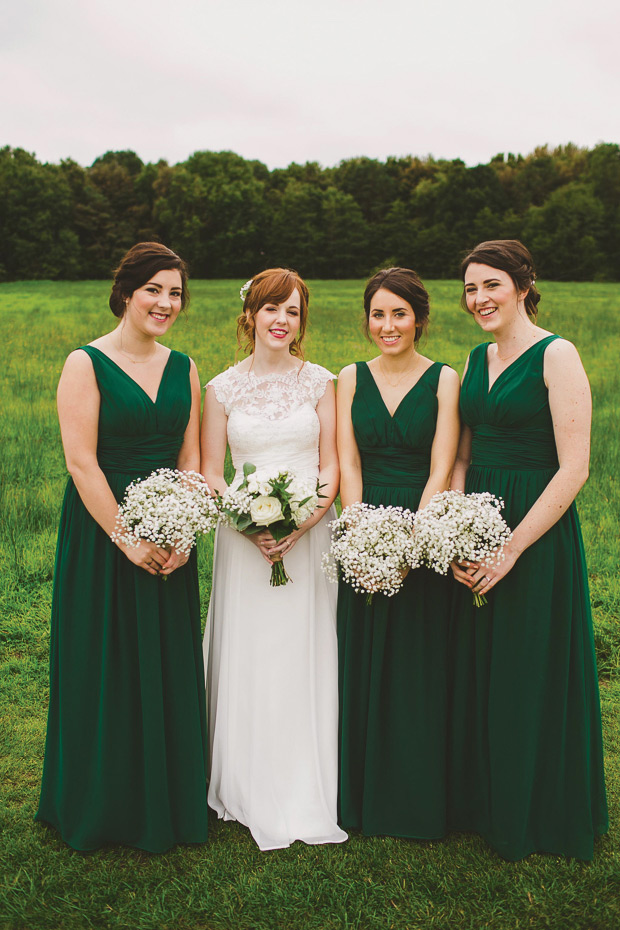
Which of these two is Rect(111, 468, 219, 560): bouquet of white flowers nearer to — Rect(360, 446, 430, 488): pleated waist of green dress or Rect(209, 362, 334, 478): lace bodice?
Rect(209, 362, 334, 478): lace bodice

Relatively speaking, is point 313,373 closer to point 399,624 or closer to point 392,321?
point 392,321

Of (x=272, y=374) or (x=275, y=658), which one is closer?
(x=275, y=658)

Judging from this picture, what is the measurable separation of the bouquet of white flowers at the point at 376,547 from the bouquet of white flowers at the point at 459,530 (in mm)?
89

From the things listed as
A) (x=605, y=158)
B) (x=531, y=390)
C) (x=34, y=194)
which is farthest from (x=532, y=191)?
(x=531, y=390)

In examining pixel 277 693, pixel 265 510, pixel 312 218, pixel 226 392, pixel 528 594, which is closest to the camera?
pixel 265 510

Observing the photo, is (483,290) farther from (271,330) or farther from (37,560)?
(37,560)

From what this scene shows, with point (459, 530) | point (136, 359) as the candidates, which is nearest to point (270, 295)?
point (136, 359)

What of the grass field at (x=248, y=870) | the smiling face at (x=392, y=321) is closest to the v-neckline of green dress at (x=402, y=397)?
the smiling face at (x=392, y=321)

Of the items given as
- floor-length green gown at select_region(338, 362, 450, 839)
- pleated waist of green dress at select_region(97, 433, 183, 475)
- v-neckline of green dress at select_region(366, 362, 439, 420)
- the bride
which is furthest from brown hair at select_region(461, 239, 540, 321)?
pleated waist of green dress at select_region(97, 433, 183, 475)

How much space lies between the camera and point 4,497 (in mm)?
9992

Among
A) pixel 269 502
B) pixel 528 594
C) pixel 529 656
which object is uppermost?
pixel 269 502

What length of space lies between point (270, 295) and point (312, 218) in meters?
39.7

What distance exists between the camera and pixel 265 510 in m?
3.99

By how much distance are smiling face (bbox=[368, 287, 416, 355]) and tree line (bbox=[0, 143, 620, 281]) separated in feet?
112
